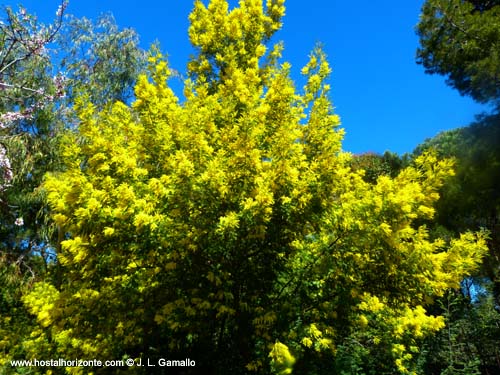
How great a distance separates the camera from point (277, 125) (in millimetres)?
5129

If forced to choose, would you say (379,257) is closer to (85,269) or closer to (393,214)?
(393,214)

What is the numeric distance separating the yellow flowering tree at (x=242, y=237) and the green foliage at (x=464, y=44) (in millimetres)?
7525

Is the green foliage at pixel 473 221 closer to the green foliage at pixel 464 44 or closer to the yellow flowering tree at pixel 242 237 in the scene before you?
the green foliage at pixel 464 44

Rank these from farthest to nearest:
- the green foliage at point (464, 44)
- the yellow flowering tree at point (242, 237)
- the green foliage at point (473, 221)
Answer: the green foliage at point (464, 44), the green foliage at point (473, 221), the yellow flowering tree at point (242, 237)

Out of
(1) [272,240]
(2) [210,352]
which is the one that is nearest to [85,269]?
(2) [210,352]

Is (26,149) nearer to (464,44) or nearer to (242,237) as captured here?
(242,237)

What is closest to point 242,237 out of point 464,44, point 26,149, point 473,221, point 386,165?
point 26,149

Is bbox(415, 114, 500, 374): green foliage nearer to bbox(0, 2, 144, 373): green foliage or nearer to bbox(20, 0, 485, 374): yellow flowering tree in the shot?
bbox(20, 0, 485, 374): yellow flowering tree

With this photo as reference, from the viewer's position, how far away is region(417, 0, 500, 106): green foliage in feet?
35.6

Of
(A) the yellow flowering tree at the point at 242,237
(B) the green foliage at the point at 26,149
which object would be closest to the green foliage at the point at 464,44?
(A) the yellow flowering tree at the point at 242,237

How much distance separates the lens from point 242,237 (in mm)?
4465

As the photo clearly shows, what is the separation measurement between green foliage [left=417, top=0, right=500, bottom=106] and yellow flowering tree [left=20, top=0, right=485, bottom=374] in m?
7.52

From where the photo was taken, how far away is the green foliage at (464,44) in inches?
427

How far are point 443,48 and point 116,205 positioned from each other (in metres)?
12.2
